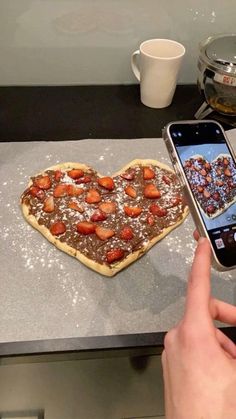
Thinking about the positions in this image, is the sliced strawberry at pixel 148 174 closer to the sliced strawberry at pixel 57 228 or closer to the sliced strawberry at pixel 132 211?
the sliced strawberry at pixel 132 211

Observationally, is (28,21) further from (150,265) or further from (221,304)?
(221,304)

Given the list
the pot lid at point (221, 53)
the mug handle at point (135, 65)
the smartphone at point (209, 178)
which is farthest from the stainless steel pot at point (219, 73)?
the smartphone at point (209, 178)

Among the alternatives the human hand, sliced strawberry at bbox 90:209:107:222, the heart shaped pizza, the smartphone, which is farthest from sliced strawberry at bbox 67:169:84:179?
the human hand

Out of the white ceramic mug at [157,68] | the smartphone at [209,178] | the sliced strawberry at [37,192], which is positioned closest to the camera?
the smartphone at [209,178]

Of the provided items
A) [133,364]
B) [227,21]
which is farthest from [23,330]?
[227,21]

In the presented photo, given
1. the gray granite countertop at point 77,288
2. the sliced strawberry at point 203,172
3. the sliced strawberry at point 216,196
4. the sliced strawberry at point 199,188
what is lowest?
the gray granite countertop at point 77,288

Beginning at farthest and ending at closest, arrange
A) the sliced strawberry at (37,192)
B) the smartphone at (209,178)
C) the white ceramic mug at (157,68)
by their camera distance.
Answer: the white ceramic mug at (157,68)
the sliced strawberry at (37,192)
the smartphone at (209,178)

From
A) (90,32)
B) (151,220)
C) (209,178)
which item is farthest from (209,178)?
(90,32)
